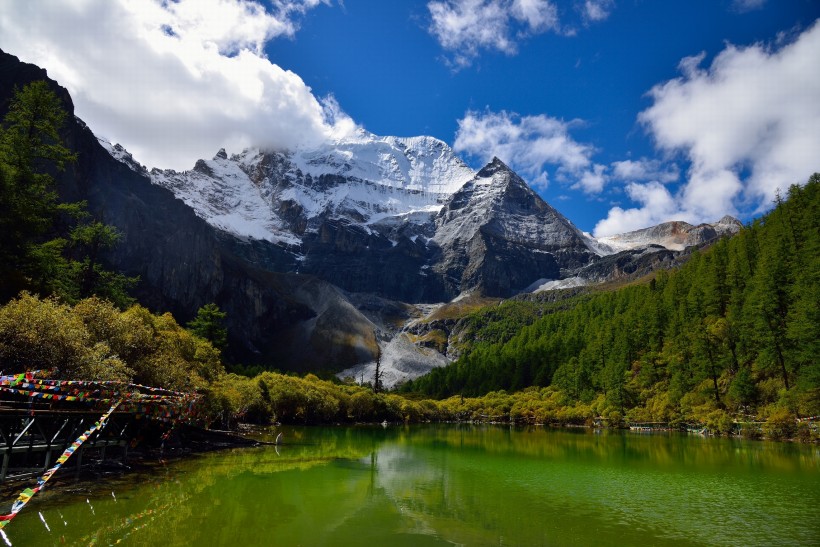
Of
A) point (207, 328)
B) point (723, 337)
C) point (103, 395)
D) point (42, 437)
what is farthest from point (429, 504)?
point (207, 328)

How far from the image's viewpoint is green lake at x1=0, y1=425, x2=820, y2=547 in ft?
52.9

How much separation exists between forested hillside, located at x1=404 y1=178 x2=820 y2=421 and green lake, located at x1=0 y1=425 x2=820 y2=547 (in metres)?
28.8

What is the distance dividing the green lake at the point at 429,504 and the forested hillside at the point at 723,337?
94.4 ft

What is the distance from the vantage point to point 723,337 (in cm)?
7556

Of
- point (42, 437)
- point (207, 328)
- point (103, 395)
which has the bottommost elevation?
point (42, 437)

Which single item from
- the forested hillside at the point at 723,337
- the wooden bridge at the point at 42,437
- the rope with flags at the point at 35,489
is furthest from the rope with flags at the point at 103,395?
the forested hillside at the point at 723,337

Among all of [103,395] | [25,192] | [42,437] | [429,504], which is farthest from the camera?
[25,192]

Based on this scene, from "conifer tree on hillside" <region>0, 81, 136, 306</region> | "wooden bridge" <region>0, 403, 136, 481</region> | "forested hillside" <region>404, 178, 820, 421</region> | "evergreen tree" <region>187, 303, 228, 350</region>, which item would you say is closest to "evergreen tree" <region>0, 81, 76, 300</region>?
"conifer tree on hillside" <region>0, 81, 136, 306</region>

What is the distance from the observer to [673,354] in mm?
88688

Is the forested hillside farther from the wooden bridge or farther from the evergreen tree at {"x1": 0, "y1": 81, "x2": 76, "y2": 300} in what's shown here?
the evergreen tree at {"x1": 0, "y1": 81, "x2": 76, "y2": 300}

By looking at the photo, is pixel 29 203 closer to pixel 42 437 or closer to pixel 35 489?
pixel 42 437

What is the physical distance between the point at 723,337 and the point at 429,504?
71.6 m

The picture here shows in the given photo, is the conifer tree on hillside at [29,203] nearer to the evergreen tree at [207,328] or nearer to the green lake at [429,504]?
the green lake at [429,504]

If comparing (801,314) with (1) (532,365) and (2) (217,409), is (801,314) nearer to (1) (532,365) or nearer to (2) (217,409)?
(2) (217,409)
